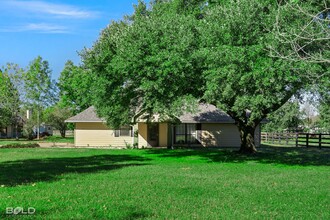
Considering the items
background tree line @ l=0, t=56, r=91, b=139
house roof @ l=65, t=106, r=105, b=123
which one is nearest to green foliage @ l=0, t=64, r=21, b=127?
background tree line @ l=0, t=56, r=91, b=139

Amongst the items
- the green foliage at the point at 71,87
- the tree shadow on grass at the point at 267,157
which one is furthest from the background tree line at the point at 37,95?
the tree shadow on grass at the point at 267,157

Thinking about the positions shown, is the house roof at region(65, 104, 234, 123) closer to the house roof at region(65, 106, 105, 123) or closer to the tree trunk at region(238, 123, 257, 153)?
the house roof at region(65, 106, 105, 123)

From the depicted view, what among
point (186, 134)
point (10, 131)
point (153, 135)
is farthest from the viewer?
point (10, 131)

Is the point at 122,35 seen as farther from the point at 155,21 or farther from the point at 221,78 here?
the point at 221,78

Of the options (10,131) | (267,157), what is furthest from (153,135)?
(10,131)

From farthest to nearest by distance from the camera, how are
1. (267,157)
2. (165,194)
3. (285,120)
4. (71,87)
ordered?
(285,120) < (71,87) < (267,157) < (165,194)

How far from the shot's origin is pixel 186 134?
112 feet

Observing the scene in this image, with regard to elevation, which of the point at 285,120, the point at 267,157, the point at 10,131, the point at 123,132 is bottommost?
the point at 267,157

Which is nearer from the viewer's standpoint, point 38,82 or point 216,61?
point 216,61

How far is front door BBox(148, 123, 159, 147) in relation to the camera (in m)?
33.0

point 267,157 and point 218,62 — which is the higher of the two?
point 218,62

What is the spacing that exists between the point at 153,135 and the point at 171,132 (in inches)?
61.5

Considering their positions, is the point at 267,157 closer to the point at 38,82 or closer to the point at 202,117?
the point at 202,117

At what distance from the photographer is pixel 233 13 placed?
16.8 meters
